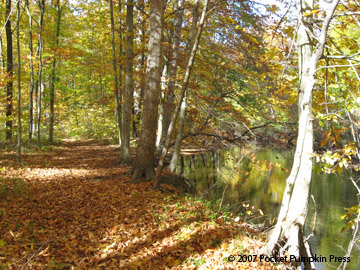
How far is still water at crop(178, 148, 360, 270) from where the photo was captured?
7238 millimetres

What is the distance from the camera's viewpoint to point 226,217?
5.73 metres

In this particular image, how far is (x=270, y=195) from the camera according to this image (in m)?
11.2

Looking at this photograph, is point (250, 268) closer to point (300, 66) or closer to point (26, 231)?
point (300, 66)

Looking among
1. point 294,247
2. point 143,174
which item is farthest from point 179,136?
point 294,247

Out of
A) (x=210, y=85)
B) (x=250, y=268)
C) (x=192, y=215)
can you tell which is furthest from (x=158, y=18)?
(x=250, y=268)

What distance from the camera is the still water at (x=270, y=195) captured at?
7.24 metres

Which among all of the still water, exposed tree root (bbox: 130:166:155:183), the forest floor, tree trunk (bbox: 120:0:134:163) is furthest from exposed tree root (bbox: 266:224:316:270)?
tree trunk (bbox: 120:0:134:163)

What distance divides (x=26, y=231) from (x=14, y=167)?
4.80 m

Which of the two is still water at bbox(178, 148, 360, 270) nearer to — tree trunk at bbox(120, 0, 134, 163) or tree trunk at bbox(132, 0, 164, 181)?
tree trunk at bbox(132, 0, 164, 181)

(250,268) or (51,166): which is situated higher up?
(51,166)

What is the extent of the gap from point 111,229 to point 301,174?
3.62 metres

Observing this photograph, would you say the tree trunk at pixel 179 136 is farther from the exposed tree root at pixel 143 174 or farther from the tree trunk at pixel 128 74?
the exposed tree root at pixel 143 174

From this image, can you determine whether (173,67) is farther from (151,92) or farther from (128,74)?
(151,92)

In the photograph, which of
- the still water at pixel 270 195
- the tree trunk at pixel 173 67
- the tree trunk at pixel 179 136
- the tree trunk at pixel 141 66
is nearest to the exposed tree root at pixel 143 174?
the still water at pixel 270 195
